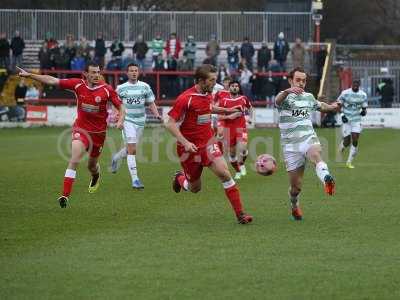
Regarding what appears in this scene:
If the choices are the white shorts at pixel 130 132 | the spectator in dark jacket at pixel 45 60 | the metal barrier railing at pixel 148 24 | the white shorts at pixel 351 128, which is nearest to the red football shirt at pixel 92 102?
the white shorts at pixel 130 132

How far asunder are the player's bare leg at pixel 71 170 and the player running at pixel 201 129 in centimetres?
218

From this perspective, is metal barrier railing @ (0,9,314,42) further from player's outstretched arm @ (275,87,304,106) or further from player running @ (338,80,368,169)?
player's outstretched arm @ (275,87,304,106)

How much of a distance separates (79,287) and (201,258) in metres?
1.75

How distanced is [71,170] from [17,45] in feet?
93.0

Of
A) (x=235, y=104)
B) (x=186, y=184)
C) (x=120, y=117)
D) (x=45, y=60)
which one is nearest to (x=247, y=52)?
(x=45, y=60)

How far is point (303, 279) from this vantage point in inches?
362

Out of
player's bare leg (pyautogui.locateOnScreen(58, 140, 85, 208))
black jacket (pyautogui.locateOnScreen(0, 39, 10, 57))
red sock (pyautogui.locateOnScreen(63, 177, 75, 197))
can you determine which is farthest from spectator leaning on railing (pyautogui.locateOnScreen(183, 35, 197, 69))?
red sock (pyautogui.locateOnScreen(63, 177, 75, 197))

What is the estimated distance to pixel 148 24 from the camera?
47.2 metres

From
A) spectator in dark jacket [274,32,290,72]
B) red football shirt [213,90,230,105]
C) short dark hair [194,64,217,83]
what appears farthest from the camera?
spectator in dark jacket [274,32,290,72]

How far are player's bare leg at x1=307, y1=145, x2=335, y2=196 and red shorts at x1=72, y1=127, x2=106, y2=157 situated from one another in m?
3.65

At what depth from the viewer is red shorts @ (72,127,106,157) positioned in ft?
50.7

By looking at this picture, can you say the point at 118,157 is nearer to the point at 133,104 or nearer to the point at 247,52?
the point at 133,104

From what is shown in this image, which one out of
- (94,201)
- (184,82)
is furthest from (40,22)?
(94,201)

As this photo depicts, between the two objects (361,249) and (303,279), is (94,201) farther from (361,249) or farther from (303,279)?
(303,279)
